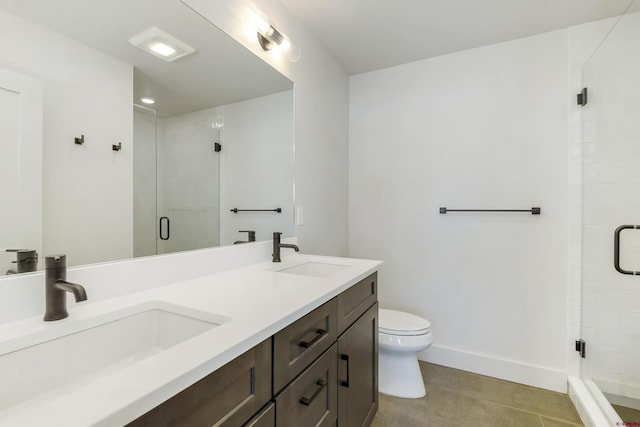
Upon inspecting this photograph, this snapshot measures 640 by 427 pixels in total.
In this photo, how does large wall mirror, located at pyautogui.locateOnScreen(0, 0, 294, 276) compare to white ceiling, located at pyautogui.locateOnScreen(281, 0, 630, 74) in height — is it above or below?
below

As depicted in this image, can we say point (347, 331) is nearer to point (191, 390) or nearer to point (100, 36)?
point (191, 390)

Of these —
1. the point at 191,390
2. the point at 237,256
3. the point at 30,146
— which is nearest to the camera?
the point at 191,390

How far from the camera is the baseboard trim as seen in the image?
198 cm

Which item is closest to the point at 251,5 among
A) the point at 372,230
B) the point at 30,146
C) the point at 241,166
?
the point at 241,166

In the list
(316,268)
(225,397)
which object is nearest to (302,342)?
(225,397)

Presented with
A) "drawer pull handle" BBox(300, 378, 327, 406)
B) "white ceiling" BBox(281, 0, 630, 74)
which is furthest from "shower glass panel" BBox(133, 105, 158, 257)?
"white ceiling" BBox(281, 0, 630, 74)

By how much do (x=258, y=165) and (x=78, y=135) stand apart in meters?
0.88

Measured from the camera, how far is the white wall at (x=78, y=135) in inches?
31.4

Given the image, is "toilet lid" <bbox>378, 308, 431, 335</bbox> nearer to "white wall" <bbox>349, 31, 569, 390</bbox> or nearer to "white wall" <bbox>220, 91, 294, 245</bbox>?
"white wall" <bbox>349, 31, 569, 390</bbox>

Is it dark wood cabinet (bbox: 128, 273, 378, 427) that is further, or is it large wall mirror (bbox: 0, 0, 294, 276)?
large wall mirror (bbox: 0, 0, 294, 276)

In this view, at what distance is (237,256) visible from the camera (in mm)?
1459

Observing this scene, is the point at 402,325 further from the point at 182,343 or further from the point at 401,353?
the point at 182,343

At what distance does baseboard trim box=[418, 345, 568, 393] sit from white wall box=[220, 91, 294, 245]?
156 centimetres

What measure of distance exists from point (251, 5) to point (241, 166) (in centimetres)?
82
